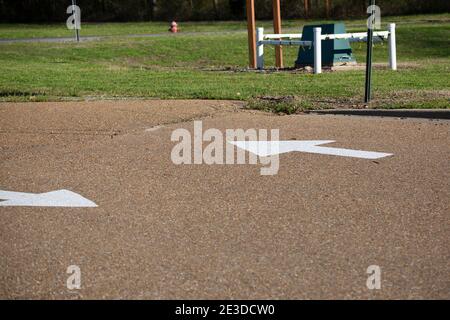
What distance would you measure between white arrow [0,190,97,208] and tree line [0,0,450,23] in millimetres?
38976

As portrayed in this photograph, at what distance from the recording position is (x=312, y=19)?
45812 mm

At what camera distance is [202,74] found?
18.1 metres

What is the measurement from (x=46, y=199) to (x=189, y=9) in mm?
47192

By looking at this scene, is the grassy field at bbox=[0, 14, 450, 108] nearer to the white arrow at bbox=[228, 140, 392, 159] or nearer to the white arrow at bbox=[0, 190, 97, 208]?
the white arrow at bbox=[228, 140, 392, 159]

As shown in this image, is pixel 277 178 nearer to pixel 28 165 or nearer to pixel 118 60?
pixel 28 165

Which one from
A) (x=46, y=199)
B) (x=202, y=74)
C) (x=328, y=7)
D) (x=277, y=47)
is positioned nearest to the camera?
(x=46, y=199)

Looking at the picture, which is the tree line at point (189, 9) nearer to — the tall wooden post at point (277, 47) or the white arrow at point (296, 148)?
the tall wooden post at point (277, 47)

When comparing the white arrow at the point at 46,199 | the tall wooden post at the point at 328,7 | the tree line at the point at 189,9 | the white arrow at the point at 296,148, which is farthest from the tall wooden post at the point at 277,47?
the tall wooden post at the point at 328,7

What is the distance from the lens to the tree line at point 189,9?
151 ft

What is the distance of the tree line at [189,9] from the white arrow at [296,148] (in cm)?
3619

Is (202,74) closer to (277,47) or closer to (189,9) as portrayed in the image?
(277,47)

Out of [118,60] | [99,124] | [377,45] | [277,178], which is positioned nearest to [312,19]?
[377,45]

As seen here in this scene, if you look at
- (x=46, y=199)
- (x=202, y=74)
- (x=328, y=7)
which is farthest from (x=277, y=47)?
(x=328, y=7)

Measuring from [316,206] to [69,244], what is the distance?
1963mm
